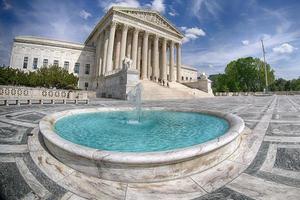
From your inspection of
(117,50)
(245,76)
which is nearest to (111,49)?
(117,50)

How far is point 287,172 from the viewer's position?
2787 mm

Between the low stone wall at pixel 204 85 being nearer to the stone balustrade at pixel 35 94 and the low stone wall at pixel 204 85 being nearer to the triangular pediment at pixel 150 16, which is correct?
the triangular pediment at pixel 150 16

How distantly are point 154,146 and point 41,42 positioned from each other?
48.8 meters

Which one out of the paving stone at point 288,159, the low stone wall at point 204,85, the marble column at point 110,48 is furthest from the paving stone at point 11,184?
the low stone wall at point 204,85

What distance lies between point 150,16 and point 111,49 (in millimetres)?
15452

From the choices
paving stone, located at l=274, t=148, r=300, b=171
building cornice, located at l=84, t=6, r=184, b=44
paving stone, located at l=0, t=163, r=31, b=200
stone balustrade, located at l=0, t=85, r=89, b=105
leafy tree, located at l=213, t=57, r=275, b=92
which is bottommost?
paving stone, located at l=0, t=163, r=31, b=200

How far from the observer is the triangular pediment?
1447 inches

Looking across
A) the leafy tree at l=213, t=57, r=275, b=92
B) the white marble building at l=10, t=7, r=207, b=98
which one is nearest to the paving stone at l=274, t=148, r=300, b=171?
the white marble building at l=10, t=7, r=207, b=98

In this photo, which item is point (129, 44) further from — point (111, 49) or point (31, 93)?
point (31, 93)

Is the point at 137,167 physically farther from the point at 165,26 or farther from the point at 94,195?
the point at 165,26

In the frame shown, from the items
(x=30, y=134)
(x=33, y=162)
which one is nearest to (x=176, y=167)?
(x=33, y=162)

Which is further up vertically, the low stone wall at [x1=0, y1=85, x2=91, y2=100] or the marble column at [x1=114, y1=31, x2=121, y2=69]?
the marble column at [x1=114, y1=31, x2=121, y2=69]

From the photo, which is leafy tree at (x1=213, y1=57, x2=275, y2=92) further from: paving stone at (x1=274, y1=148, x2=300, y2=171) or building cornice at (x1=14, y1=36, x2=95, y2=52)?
paving stone at (x1=274, y1=148, x2=300, y2=171)

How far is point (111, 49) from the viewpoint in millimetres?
33781
